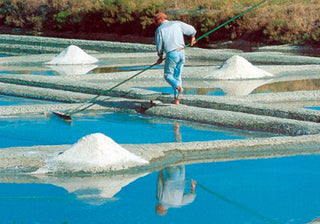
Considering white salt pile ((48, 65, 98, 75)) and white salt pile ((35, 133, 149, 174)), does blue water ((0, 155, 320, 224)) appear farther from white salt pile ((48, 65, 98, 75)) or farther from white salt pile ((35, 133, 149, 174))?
white salt pile ((48, 65, 98, 75))

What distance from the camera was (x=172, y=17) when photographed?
19203 millimetres

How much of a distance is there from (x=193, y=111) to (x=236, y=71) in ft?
10.5

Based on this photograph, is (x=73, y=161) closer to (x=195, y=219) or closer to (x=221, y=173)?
(x=221, y=173)

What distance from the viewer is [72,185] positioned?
4.54m

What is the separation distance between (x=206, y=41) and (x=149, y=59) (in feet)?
15.8

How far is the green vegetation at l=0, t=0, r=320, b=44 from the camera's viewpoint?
16141 mm

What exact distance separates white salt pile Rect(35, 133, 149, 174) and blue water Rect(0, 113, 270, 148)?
39.7 inches

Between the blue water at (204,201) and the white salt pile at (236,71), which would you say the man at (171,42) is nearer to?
the blue water at (204,201)

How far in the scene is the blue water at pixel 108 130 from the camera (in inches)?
239

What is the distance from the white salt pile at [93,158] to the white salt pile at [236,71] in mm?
5147

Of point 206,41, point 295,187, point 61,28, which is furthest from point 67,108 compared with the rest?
point 61,28

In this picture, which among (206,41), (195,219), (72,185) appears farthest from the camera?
(206,41)

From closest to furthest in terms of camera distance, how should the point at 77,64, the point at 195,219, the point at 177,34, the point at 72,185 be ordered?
the point at 195,219
the point at 72,185
the point at 177,34
the point at 77,64

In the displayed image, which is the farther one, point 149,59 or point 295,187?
point 149,59
